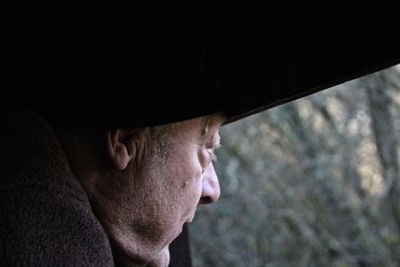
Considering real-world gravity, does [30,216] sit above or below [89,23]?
below

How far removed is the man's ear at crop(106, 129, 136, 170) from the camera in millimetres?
1483

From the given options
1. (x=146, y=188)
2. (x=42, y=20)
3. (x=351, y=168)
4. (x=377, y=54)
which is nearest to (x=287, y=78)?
(x=377, y=54)

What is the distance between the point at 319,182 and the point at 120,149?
4005 millimetres

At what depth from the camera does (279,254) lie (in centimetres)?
532

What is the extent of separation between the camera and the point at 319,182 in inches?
212

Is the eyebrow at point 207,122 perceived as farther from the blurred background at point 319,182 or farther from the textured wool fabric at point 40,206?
the blurred background at point 319,182

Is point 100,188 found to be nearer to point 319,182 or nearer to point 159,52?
point 159,52

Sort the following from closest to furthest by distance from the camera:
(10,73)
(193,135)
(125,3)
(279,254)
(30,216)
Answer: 1. (30,216)
2. (125,3)
3. (10,73)
4. (193,135)
5. (279,254)

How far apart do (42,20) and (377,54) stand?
58 cm

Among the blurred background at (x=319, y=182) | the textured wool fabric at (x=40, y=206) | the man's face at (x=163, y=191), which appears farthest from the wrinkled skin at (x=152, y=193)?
the blurred background at (x=319, y=182)

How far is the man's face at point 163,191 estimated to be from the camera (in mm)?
1520

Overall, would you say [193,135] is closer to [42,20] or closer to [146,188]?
[146,188]

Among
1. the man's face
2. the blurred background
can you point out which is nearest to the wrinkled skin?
the man's face

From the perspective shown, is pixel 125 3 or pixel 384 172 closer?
pixel 125 3
